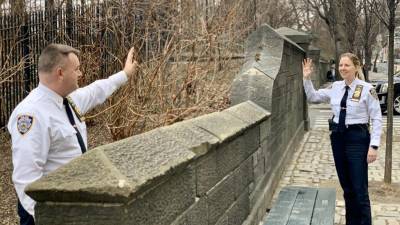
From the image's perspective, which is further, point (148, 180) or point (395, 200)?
point (395, 200)

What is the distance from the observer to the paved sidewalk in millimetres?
6371

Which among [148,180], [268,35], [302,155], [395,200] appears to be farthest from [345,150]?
[302,155]

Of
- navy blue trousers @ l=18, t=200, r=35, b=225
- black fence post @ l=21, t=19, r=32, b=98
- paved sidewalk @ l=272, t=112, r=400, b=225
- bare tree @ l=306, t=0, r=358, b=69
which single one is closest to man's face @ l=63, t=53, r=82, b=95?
navy blue trousers @ l=18, t=200, r=35, b=225

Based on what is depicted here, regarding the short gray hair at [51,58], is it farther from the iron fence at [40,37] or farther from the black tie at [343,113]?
the iron fence at [40,37]

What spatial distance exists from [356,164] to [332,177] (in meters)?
3.03

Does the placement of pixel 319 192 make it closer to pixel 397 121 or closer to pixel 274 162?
pixel 274 162

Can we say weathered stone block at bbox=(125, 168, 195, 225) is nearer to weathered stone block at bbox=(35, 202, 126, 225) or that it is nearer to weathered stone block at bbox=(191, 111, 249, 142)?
weathered stone block at bbox=(35, 202, 126, 225)

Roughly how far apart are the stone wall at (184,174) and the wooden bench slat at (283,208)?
227mm

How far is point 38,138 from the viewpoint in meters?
2.61

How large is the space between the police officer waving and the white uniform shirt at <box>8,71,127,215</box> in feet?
10.5

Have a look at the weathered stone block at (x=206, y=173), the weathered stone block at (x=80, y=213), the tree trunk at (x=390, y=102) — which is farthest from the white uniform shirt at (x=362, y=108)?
the weathered stone block at (x=80, y=213)

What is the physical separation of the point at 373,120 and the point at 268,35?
2483mm

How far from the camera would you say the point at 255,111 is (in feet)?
18.1

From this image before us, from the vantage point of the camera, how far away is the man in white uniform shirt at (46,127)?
8.55ft
